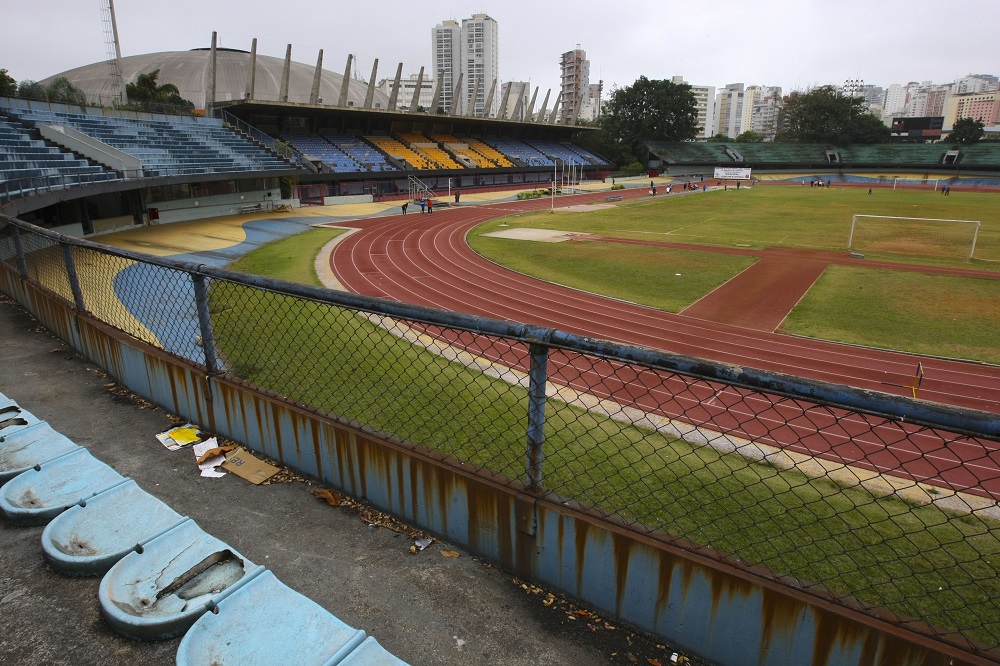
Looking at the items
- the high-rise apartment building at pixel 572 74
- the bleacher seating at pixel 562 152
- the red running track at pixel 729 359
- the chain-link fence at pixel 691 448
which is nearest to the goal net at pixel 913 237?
the red running track at pixel 729 359

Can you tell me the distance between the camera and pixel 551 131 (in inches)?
3246

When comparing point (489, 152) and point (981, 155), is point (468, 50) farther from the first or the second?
point (981, 155)

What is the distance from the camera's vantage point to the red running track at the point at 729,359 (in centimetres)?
879

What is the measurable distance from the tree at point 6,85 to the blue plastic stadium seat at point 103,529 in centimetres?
3456

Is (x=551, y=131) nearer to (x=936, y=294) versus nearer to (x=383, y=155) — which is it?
(x=383, y=155)

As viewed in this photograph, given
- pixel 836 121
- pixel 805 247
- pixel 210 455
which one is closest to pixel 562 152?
pixel 836 121

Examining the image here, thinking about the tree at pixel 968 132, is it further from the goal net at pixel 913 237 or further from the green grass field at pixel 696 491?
the green grass field at pixel 696 491

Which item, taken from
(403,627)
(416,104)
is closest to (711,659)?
(403,627)

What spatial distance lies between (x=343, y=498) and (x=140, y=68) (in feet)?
275

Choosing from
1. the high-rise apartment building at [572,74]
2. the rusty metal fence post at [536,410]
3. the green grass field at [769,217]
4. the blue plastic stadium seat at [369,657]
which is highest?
the high-rise apartment building at [572,74]

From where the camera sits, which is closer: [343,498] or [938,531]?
[343,498]

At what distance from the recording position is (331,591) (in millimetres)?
3061

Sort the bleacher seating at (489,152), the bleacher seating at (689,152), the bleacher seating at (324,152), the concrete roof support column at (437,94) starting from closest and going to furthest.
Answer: the bleacher seating at (324,152) < the concrete roof support column at (437,94) < the bleacher seating at (489,152) < the bleacher seating at (689,152)

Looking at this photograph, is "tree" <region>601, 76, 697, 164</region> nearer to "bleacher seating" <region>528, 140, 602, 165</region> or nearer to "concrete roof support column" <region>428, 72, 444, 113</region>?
"bleacher seating" <region>528, 140, 602, 165</region>
